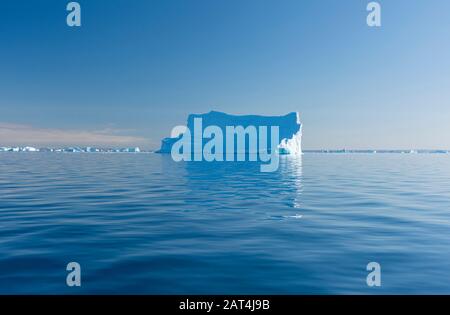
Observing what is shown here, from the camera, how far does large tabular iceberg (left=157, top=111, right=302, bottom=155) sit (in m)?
110

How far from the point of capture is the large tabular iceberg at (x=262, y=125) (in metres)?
110

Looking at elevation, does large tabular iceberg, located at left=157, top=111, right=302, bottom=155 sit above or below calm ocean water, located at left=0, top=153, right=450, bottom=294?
above

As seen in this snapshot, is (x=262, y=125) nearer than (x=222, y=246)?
No

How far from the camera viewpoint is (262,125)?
12219cm

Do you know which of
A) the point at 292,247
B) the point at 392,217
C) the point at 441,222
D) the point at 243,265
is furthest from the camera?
the point at 392,217

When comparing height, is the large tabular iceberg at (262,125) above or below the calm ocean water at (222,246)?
above

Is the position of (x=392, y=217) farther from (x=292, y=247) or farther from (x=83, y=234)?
(x=83, y=234)

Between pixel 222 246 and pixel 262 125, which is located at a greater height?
pixel 262 125

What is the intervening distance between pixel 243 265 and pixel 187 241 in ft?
7.49

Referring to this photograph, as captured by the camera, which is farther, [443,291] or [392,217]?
[392,217]

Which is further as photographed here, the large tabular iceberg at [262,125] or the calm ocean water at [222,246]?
the large tabular iceberg at [262,125]
